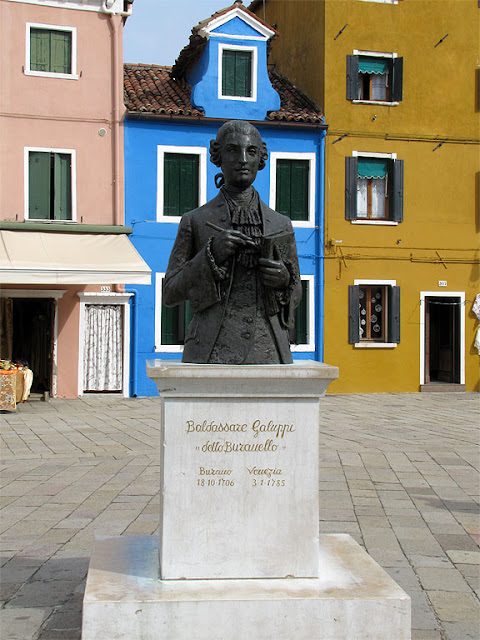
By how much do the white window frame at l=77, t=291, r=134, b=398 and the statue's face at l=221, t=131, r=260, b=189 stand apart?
13087 millimetres

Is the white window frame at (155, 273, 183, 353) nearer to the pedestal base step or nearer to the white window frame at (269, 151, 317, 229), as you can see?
the white window frame at (269, 151, 317, 229)

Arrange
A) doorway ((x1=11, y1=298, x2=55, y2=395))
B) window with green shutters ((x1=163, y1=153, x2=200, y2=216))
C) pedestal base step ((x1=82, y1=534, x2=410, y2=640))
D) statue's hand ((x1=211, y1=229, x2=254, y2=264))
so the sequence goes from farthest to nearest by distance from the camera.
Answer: window with green shutters ((x1=163, y1=153, x2=200, y2=216)) < doorway ((x1=11, y1=298, x2=55, y2=395)) < statue's hand ((x1=211, y1=229, x2=254, y2=264)) < pedestal base step ((x1=82, y1=534, x2=410, y2=640))

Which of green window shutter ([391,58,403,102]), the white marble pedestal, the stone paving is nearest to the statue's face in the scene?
the white marble pedestal

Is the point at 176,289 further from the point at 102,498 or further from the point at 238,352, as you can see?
the point at 102,498

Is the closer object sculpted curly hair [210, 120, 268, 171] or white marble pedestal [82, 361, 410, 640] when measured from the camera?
white marble pedestal [82, 361, 410, 640]

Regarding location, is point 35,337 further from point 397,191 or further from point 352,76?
point 352,76

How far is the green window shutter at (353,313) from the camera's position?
18.8 m

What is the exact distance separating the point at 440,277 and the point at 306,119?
508 centimetres

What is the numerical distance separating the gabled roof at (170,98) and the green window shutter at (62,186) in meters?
1.84

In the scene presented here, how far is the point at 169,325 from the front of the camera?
699 inches

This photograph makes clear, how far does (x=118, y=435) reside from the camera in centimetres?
1149

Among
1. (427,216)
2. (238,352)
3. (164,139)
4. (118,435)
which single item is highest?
(164,139)

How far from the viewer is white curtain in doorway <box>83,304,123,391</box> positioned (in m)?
17.3

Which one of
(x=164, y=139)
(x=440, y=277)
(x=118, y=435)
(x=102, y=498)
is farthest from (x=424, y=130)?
(x=102, y=498)
